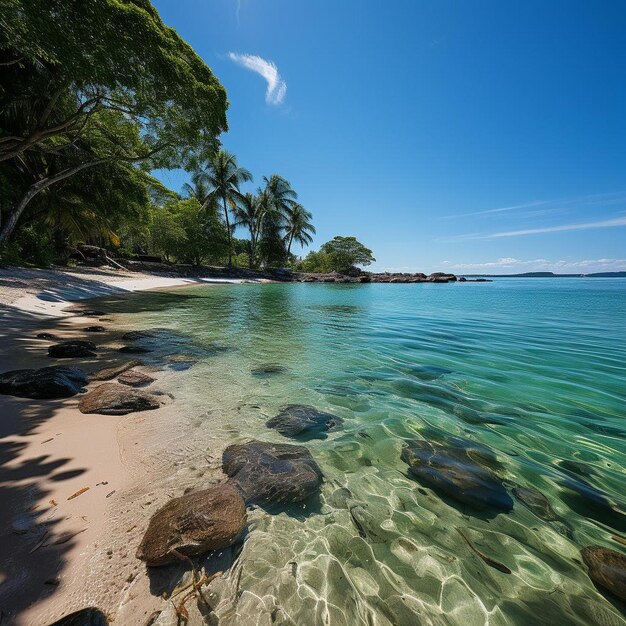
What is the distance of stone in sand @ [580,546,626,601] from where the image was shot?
1.98m

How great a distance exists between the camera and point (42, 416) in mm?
3664

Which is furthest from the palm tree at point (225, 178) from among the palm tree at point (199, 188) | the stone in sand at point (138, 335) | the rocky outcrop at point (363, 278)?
the stone in sand at point (138, 335)

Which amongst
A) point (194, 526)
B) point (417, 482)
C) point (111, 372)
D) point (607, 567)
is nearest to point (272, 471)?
point (194, 526)

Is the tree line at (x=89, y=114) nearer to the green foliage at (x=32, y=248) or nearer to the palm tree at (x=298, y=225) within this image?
the green foliage at (x=32, y=248)

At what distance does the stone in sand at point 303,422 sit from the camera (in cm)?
392

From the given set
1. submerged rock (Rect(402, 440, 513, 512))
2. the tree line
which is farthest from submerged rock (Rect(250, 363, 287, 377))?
the tree line

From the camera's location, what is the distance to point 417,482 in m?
3.03

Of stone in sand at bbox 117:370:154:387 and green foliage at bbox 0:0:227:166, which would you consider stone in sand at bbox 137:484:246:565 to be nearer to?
stone in sand at bbox 117:370:154:387

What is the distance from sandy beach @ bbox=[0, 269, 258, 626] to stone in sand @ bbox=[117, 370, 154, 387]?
3.04ft

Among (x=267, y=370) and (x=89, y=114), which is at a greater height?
(x=89, y=114)

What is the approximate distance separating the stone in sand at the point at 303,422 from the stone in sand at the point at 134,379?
268 cm

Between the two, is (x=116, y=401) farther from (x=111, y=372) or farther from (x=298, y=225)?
(x=298, y=225)

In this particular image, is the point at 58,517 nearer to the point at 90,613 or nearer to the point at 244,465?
the point at 90,613

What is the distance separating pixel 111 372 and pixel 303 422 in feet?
12.8
